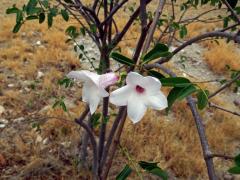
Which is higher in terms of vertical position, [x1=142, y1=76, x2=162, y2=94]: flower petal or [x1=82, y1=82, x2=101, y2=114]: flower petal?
[x1=142, y1=76, x2=162, y2=94]: flower petal

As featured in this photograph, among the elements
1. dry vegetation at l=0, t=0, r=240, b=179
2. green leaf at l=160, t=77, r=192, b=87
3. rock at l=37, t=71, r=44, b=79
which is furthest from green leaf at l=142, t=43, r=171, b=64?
rock at l=37, t=71, r=44, b=79

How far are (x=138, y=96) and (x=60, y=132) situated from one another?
215 centimetres

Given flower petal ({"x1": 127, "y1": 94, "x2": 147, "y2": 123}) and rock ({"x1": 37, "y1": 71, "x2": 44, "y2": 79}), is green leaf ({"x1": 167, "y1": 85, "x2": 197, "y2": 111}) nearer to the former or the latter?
flower petal ({"x1": 127, "y1": 94, "x2": 147, "y2": 123})

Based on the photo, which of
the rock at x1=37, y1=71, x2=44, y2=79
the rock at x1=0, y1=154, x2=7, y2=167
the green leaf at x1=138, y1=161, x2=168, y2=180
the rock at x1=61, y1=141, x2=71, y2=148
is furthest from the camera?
the rock at x1=37, y1=71, x2=44, y2=79

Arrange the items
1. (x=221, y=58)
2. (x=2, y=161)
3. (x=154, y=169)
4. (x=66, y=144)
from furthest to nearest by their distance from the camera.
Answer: (x=221, y=58)
(x=66, y=144)
(x=2, y=161)
(x=154, y=169)

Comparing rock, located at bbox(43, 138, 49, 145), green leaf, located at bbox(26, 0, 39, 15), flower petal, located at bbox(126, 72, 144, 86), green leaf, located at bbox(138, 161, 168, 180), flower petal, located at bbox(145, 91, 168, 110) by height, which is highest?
green leaf, located at bbox(26, 0, 39, 15)

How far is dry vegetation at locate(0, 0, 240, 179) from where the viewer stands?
249cm

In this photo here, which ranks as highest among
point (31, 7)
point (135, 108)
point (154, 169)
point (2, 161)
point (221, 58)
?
point (31, 7)

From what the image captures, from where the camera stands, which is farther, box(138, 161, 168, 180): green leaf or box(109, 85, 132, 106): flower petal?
box(138, 161, 168, 180): green leaf

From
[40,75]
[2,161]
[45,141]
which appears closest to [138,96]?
[2,161]

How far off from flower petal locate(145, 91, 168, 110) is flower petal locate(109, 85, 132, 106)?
0.12 feet

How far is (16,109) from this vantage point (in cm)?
308

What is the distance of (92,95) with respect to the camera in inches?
28.2

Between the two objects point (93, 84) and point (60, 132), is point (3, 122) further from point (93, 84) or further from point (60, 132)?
point (93, 84)
